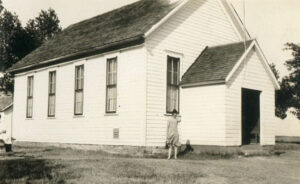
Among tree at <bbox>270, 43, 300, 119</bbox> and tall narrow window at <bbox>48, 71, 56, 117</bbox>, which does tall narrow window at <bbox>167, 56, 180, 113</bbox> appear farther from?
tree at <bbox>270, 43, 300, 119</bbox>

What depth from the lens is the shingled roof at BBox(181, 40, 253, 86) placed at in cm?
1609

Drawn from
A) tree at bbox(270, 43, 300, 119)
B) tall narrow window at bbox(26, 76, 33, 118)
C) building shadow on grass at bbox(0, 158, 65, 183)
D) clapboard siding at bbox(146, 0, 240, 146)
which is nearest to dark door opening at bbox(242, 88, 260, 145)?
clapboard siding at bbox(146, 0, 240, 146)

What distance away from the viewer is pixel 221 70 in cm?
1617

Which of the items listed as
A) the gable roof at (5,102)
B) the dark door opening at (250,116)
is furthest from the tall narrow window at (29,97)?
the gable roof at (5,102)

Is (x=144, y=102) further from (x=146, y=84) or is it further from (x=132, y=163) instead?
(x=132, y=163)

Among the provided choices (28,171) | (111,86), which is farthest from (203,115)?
(28,171)

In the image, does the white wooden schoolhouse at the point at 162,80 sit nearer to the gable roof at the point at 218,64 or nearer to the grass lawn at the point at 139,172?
the gable roof at the point at 218,64

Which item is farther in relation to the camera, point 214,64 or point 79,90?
point 79,90

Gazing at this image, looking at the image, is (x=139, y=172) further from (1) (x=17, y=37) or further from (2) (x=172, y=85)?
(1) (x=17, y=37)

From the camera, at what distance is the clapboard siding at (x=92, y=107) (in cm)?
1650

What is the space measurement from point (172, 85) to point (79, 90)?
5262 mm

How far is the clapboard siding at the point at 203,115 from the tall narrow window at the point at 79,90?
215 inches

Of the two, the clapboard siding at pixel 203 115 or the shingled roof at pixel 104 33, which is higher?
the shingled roof at pixel 104 33

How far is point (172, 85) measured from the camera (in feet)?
57.0
